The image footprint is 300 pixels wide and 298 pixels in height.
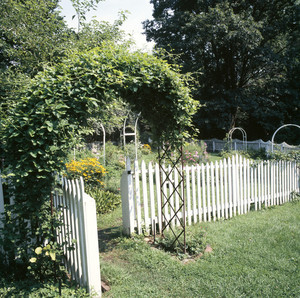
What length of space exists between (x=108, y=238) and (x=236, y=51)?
19.8m

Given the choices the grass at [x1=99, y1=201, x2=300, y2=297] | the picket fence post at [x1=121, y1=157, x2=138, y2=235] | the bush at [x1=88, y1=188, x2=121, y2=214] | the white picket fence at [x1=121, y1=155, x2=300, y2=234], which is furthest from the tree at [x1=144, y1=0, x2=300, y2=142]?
the grass at [x1=99, y1=201, x2=300, y2=297]

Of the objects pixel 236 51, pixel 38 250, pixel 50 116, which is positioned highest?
pixel 236 51

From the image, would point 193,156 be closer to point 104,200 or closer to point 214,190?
point 214,190

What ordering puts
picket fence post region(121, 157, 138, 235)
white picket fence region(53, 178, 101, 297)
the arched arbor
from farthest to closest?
1. picket fence post region(121, 157, 138, 235)
2. white picket fence region(53, 178, 101, 297)
3. the arched arbor

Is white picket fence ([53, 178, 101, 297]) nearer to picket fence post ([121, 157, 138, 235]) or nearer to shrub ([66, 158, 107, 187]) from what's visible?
picket fence post ([121, 157, 138, 235])

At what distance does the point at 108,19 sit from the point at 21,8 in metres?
2.44

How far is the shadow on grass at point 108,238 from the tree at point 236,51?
14.3 metres

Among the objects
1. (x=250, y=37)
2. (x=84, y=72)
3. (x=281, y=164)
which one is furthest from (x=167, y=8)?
(x=84, y=72)

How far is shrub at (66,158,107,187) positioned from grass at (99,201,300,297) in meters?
2.25

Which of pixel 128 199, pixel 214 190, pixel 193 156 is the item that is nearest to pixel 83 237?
pixel 128 199

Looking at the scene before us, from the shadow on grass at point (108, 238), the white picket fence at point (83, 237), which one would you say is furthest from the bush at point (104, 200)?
the white picket fence at point (83, 237)

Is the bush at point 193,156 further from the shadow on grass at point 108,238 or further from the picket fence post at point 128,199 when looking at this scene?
the picket fence post at point 128,199

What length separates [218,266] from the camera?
3574mm

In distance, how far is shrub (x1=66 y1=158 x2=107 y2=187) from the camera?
678cm
